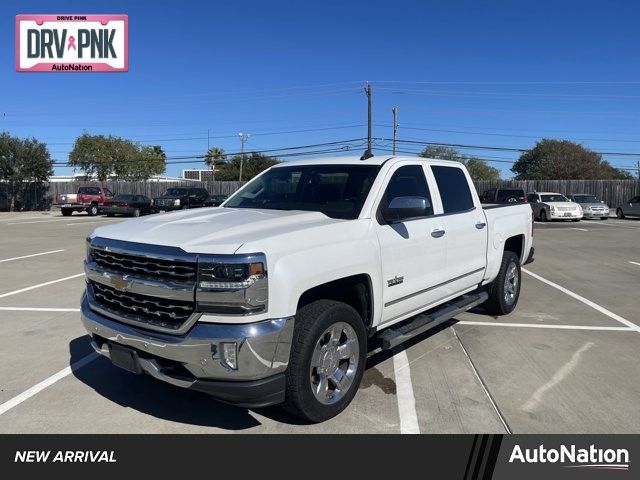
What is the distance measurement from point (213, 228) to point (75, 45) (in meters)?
20.2

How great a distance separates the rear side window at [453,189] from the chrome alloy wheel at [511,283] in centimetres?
139

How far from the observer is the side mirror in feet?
14.0

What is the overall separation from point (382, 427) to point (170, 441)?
1.43 m

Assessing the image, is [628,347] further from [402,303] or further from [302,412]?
[302,412]

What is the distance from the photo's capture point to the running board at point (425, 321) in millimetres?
4324

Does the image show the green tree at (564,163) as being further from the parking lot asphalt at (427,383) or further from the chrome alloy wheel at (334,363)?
the chrome alloy wheel at (334,363)

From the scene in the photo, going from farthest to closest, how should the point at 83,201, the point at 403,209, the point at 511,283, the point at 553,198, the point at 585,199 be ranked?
the point at 83,201 < the point at 585,199 < the point at 553,198 < the point at 511,283 < the point at 403,209

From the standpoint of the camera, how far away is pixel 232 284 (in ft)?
10.5

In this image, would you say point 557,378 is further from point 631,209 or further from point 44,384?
point 631,209

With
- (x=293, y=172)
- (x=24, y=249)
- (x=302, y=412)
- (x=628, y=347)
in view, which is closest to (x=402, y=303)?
(x=302, y=412)

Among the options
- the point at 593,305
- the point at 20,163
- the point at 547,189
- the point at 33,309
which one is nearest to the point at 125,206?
the point at 20,163

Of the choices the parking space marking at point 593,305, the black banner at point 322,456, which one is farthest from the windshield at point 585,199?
the black banner at point 322,456

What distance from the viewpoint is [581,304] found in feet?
25.0

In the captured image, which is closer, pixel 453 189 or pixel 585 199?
pixel 453 189
